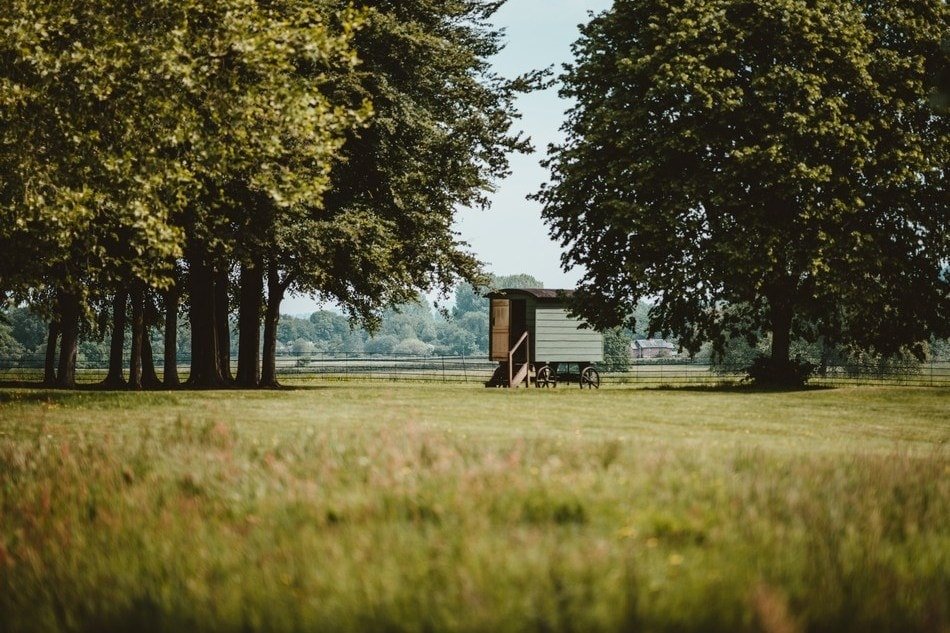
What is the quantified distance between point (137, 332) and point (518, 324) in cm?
1693

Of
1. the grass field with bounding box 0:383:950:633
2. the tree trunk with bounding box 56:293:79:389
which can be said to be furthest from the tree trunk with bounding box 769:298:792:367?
the tree trunk with bounding box 56:293:79:389

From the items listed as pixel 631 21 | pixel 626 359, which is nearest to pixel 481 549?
pixel 631 21

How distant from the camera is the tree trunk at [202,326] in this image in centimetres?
3225

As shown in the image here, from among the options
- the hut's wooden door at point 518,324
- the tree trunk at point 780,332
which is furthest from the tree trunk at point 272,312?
the tree trunk at point 780,332

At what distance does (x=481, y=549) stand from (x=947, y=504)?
445 cm

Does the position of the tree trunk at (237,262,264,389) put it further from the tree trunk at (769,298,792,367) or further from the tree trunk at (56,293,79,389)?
the tree trunk at (769,298,792,367)

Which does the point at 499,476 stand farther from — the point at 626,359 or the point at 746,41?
the point at 626,359

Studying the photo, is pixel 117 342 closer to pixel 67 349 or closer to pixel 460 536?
pixel 67 349

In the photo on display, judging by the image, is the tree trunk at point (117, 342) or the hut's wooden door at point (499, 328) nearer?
the tree trunk at point (117, 342)

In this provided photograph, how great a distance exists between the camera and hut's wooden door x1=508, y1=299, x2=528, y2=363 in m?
A: 44.1

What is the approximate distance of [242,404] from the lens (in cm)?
2072

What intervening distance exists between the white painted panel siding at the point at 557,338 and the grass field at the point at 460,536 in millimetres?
32270

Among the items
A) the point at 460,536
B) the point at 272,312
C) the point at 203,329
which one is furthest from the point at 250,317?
the point at 460,536

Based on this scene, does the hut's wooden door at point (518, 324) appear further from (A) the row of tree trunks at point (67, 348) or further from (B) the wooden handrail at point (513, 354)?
(A) the row of tree trunks at point (67, 348)
